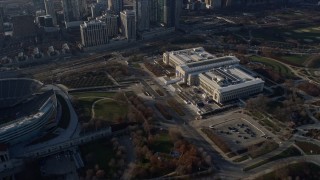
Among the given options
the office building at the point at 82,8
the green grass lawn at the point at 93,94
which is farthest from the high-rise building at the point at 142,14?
the green grass lawn at the point at 93,94

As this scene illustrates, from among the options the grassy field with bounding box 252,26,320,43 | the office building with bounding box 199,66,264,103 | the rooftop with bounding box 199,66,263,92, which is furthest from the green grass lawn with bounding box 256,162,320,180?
the grassy field with bounding box 252,26,320,43

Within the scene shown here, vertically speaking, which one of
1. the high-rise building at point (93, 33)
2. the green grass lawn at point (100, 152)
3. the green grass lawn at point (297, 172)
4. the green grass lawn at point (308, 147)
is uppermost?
the high-rise building at point (93, 33)

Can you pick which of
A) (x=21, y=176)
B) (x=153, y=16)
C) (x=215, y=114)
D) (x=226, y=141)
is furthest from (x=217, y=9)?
(x=21, y=176)

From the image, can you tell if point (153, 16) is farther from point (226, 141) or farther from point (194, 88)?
point (226, 141)

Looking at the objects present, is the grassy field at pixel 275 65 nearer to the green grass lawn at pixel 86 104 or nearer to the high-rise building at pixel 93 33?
the high-rise building at pixel 93 33

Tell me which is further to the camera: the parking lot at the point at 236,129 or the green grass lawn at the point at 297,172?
the parking lot at the point at 236,129

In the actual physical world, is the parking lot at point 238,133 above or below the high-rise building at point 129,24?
below

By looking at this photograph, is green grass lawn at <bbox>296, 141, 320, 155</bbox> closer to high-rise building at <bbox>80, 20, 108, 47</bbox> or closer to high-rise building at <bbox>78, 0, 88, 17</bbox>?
high-rise building at <bbox>80, 20, 108, 47</bbox>
